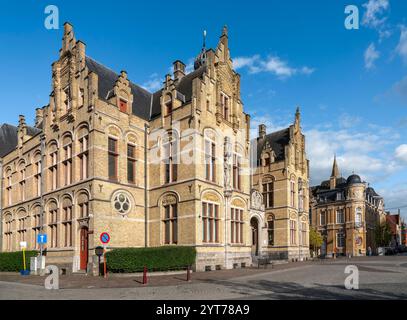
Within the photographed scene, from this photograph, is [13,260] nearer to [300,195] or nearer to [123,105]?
[123,105]

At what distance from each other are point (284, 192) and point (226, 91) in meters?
14.8

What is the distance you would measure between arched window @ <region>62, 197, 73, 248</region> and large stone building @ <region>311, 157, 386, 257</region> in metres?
44.0

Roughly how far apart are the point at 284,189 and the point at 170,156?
17.0m

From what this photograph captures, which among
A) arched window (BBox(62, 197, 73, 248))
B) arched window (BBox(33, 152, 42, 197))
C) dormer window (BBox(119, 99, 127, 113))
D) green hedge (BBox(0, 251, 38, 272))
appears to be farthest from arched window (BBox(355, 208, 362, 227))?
green hedge (BBox(0, 251, 38, 272))

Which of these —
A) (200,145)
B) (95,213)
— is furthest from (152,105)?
(95,213)

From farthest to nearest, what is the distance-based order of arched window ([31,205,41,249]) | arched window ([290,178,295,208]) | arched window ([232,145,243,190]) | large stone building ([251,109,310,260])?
arched window ([290,178,295,208]) < large stone building ([251,109,310,260]) < arched window ([232,145,243,190]) < arched window ([31,205,41,249])

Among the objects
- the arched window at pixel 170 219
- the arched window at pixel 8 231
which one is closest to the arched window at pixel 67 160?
the arched window at pixel 170 219

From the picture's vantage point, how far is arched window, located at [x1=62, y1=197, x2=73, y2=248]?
24.1 m

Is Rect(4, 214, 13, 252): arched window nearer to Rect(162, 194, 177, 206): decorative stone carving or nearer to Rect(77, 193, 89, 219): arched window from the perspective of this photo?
Rect(77, 193, 89, 219): arched window

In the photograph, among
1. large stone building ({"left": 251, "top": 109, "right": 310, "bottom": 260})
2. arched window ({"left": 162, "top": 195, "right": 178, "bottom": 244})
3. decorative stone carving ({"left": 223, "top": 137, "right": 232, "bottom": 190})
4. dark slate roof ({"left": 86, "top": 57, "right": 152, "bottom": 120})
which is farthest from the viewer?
large stone building ({"left": 251, "top": 109, "right": 310, "bottom": 260})

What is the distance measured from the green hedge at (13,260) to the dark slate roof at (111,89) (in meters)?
12.1

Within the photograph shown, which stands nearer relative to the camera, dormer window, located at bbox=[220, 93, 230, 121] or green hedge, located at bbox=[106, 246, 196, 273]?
green hedge, located at bbox=[106, 246, 196, 273]

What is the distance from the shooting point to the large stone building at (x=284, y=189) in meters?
37.5
